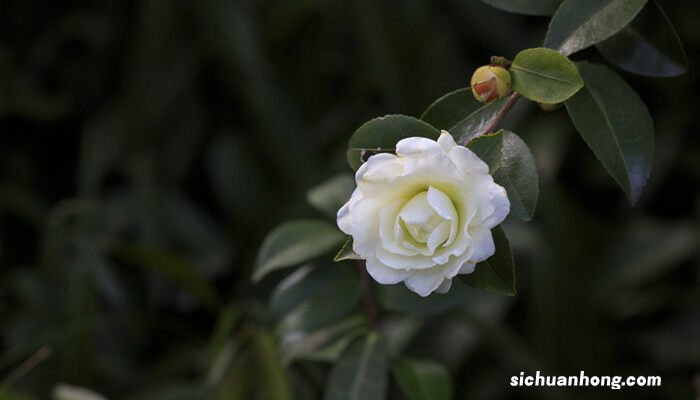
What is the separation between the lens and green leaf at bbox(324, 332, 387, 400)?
678 millimetres

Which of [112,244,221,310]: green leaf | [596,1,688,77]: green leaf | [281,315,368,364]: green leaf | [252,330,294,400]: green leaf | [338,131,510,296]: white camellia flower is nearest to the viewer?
[338,131,510,296]: white camellia flower

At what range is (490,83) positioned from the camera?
1.62 ft

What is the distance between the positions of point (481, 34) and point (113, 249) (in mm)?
755

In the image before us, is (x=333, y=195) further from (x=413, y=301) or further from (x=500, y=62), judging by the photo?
(x=500, y=62)

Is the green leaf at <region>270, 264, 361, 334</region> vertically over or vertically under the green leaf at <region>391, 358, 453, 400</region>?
over

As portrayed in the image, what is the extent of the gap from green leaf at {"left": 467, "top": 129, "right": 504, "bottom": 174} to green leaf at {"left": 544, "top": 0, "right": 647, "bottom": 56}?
0.31 feet

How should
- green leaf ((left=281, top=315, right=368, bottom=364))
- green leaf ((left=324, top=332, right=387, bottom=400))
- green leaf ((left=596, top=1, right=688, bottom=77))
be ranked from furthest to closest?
green leaf ((left=281, top=315, right=368, bottom=364)) < green leaf ((left=324, top=332, right=387, bottom=400)) < green leaf ((left=596, top=1, right=688, bottom=77))

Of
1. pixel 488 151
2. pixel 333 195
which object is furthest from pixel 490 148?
pixel 333 195

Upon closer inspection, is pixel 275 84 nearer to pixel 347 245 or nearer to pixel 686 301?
pixel 686 301

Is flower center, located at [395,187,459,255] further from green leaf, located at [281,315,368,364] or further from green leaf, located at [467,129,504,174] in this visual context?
green leaf, located at [281,315,368,364]

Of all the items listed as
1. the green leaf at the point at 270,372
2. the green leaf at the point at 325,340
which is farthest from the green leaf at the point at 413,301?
the green leaf at the point at 270,372

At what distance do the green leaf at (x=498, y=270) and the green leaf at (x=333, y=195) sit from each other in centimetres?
35

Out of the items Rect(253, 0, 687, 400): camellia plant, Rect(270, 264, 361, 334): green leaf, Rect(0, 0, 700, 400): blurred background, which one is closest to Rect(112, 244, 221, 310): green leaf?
Rect(0, 0, 700, 400): blurred background

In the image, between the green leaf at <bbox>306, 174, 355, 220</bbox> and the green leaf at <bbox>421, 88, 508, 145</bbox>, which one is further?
the green leaf at <bbox>306, 174, 355, 220</bbox>
